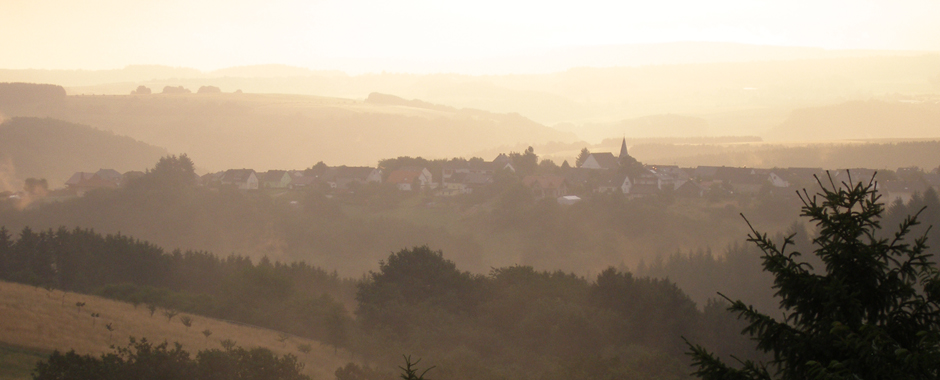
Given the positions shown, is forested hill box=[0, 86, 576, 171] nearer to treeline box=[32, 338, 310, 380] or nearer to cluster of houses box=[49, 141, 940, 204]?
cluster of houses box=[49, 141, 940, 204]

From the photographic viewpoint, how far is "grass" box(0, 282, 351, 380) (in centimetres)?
1931

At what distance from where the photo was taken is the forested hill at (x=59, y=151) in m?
81.8

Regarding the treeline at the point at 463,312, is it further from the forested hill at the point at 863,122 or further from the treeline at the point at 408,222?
the forested hill at the point at 863,122

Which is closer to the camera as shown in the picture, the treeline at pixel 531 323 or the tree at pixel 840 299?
the tree at pixel 840 299

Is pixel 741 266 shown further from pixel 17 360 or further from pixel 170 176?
pixel 170 176

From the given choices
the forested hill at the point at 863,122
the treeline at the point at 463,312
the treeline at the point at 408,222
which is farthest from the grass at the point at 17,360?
the forested hill at the point at 863,122

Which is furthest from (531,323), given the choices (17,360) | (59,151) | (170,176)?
(59,151)

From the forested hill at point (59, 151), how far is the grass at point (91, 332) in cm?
6070

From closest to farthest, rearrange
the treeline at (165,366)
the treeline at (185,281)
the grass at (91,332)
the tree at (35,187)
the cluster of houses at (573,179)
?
the treeline at (165,366) → the grass at (91,332) → the treeline at (185,281) → the cluster of houses at (573,179) → the tree at (35,187)

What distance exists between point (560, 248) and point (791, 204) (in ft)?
66.7

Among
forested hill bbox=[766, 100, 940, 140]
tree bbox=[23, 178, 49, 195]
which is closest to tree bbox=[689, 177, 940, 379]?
tree bbox=[23, 178, 49, 195]

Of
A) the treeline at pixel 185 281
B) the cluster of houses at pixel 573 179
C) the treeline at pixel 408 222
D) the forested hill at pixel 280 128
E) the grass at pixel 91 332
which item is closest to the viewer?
the grass at pixel 91 332

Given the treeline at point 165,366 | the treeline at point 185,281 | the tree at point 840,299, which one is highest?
the tree at point 840,299

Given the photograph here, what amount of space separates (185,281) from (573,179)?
4551 centimetres
